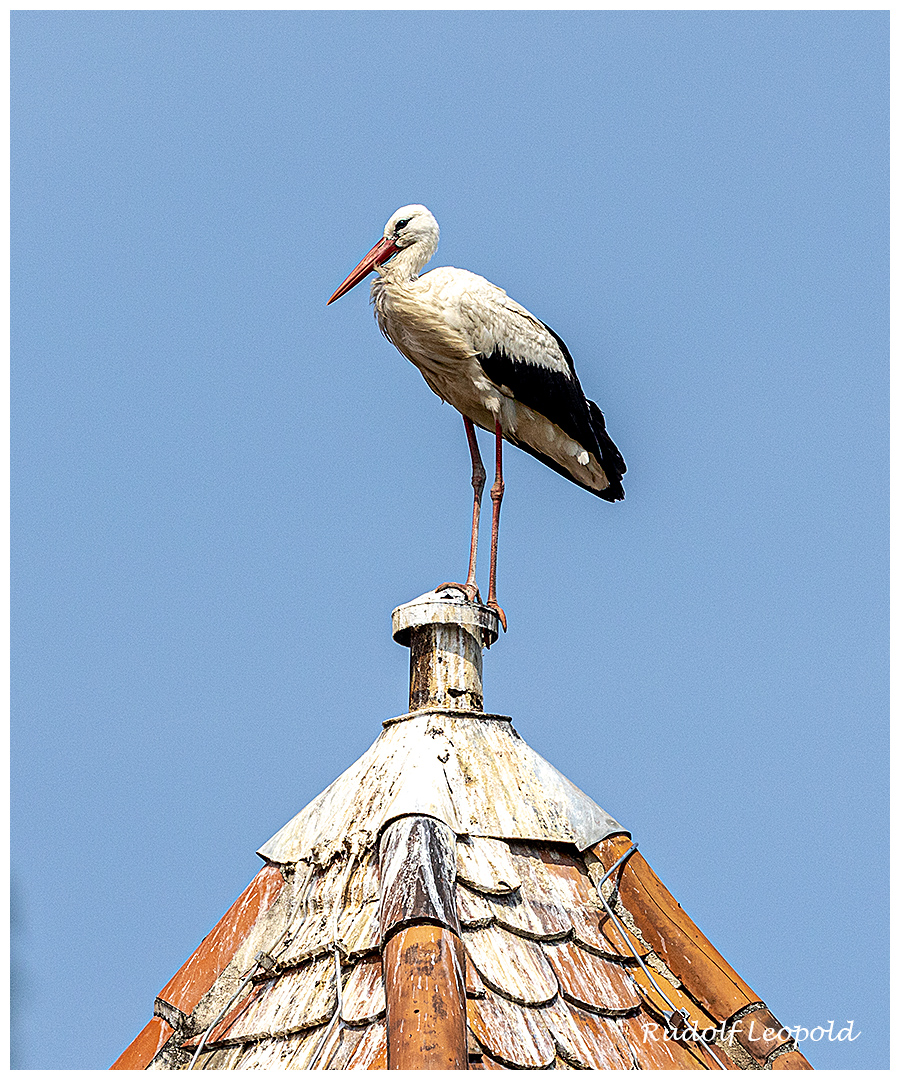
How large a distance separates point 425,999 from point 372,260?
4706 mm

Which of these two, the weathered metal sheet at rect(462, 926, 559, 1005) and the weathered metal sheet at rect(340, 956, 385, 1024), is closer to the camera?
the weathered metal sheet at rect(340, 956, 385, 1024)

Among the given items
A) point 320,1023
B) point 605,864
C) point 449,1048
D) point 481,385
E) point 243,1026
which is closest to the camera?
point 449,1048

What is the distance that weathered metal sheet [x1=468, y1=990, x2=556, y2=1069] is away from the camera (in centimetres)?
414

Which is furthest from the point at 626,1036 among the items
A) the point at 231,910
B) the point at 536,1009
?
the point at 231,910

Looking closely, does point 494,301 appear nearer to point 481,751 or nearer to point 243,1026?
point 481,751

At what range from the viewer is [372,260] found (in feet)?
24.7

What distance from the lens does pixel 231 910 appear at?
5.27m

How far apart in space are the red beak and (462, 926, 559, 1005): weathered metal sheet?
13.6ft

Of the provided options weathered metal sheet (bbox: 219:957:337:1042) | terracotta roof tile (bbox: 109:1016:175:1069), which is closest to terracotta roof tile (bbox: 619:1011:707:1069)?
weathered metal sheet (bbox: 219:957:337:1042)

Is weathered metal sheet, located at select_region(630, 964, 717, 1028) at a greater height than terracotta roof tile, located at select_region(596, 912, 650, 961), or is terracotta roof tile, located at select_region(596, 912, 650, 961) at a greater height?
terracotta roof tile, located at select_region(596, 912, 650, 961)

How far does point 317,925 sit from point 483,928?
0.64 m

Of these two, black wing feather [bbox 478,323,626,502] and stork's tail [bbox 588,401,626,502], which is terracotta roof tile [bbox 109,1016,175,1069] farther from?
stork's tail [bbox 588,401,626,502]

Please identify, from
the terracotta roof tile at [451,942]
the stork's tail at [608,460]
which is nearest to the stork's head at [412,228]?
the stork's tail at [608,460]

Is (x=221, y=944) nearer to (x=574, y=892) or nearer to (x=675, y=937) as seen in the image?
(x=574, y=892)
